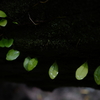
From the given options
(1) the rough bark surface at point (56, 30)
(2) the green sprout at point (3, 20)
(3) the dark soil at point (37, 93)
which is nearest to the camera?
(1) the rough bark surface at point (56, 30)

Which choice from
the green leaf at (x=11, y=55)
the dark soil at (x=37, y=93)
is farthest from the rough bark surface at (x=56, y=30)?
the dark soil at (x=37, y=93)

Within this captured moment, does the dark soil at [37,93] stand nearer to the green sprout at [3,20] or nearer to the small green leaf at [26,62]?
the small green leaf at [26,62]

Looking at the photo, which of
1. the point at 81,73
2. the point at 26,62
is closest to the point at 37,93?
the point at 26,62

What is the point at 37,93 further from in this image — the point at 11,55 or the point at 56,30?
the point at 56,30

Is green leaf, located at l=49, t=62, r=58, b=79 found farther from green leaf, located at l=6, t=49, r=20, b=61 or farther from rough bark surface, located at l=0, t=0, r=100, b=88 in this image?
green leaf, located at l=6, t=49, r=20, b=61

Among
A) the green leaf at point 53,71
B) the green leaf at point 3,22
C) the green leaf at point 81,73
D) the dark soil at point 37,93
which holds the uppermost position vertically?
the green leaf at point 3,22

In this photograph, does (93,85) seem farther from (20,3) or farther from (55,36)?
(20,3)

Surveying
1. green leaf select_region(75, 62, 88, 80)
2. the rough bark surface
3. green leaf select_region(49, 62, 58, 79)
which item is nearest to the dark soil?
the rough bark surface

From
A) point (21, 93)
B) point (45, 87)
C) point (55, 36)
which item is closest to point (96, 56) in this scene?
point (55, 36)
